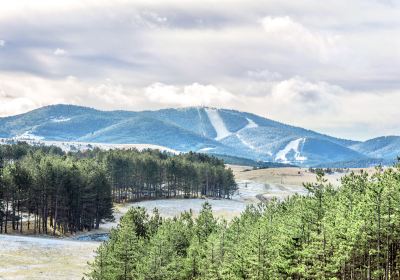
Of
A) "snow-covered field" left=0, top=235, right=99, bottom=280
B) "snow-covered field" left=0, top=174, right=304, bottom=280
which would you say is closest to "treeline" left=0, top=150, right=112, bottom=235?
"snow-covered field" left=0, top=174, right=304, bottom=280

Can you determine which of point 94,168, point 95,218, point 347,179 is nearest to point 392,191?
point 347,179

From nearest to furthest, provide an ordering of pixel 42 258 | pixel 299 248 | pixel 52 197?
pixel 299 248 → pixel 42 258 → pixel 52 197

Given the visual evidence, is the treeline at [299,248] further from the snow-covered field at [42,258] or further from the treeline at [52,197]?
the treeline at [52,197]

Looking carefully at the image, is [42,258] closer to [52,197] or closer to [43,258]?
[43,258]

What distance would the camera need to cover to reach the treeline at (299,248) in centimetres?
5434

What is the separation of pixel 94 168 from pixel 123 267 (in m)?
112

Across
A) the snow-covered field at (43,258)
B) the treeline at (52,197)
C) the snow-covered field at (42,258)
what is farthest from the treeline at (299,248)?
the treeline at (52,197)

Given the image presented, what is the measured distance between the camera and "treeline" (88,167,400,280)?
178 feet

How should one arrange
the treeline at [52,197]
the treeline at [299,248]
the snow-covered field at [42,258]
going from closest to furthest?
the treeline at [299,248]
the snow-covered field at [42,258]
the treeline at [52,197]

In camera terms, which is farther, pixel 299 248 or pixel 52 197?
pixel 52 197

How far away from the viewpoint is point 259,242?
196 ft

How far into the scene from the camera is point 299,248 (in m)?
60.1

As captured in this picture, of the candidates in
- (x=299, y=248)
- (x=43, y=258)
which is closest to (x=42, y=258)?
(x=43, y=258)

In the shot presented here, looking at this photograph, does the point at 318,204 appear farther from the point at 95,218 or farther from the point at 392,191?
the point at 95,218
